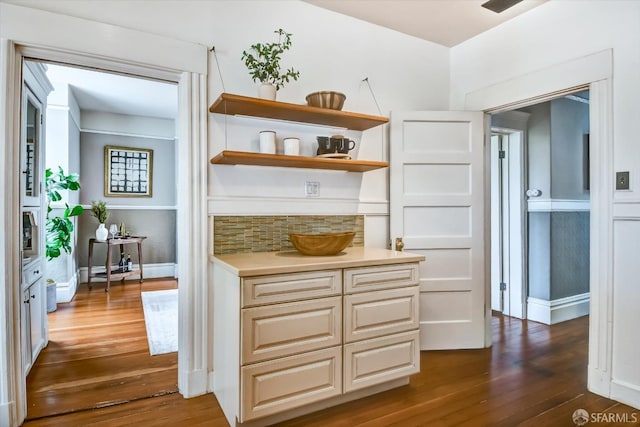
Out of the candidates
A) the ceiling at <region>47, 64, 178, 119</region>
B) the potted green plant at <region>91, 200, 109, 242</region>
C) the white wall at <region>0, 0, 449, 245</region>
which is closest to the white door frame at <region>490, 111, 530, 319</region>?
the white wall at <region>0, 0, 449, 245</region>

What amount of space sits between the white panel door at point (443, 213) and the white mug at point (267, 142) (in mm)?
1034

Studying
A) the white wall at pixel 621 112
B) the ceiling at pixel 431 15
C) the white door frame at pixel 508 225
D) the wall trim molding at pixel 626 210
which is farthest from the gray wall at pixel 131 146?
the wall trim molding at pixel 626 210

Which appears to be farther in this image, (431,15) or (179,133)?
(431,15)

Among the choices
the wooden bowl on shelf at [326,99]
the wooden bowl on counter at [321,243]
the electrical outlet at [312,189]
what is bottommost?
the wooden bowl on counter at [321,243]

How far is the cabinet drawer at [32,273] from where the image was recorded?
2455 mm

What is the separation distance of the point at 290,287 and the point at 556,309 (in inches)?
120

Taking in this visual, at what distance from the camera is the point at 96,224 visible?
5480 millimetres

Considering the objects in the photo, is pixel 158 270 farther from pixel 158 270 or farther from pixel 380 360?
pixel 380 360

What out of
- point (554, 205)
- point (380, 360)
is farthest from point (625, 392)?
point (554, 205)

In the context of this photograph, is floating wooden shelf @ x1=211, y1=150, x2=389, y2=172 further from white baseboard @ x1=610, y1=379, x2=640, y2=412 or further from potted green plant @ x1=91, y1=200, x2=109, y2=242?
potted green plant @ x1=91, y1=200, x2=109, y2=242

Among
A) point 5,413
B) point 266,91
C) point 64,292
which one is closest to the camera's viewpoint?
point 5,413

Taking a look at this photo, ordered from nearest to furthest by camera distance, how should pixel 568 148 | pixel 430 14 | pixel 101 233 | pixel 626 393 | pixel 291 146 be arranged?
1. pixel 626 393
2. pixel 291 146
3. pixel 430 14
4. pixel 568 148
5. pixel 101 233

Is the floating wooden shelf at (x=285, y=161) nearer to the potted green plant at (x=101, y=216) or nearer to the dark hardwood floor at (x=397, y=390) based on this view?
the dark hardwood floor at (x=397, y=390)

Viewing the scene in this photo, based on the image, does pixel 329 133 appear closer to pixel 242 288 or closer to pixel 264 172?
pixel 264 172
